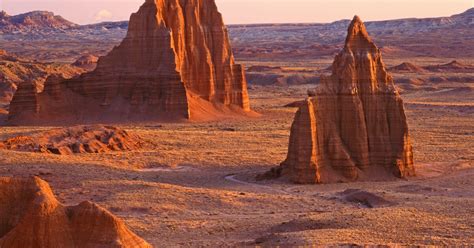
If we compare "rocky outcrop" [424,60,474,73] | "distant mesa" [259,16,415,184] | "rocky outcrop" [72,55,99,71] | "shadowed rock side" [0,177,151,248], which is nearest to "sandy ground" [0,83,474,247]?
"distant mesa" [259,16,415,184]

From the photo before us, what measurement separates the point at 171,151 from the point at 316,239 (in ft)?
66.0

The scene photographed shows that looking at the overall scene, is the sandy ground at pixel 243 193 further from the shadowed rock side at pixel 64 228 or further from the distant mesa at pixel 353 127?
the shadowed rock side at pixel 64 228

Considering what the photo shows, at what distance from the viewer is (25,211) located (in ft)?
55.1

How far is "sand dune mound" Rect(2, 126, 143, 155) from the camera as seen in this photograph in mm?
36156

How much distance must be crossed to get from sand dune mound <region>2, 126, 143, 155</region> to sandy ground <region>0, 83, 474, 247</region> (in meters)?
1.15

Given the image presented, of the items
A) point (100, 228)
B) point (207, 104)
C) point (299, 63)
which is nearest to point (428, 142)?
point (207, 104)

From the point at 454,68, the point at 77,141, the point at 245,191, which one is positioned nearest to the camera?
the point at 245,191

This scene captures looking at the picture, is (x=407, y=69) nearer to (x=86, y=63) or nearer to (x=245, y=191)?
(x=86, y=63)

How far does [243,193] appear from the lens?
Result: 27.9 m

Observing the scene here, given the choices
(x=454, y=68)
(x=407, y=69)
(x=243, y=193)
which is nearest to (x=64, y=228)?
(x=243, y=193)

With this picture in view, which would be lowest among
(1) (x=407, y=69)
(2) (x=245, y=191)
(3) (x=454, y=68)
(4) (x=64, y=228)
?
(3) (x=454, y=68)

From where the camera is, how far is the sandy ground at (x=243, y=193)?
69.1ft

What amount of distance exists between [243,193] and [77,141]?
1229cm

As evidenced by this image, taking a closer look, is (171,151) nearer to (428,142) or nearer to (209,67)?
(428,142)
